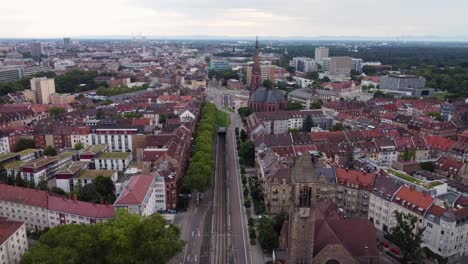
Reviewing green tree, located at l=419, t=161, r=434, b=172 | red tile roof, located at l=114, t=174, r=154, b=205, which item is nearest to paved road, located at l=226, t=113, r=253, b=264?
red tile roof, located at l=114, t=174, r=154, b=205

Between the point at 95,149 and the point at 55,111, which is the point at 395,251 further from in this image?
the point at 55,111

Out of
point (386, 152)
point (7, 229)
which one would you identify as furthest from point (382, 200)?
point (7, 229)

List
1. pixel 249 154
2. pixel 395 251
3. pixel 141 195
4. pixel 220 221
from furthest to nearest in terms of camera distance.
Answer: pixel 249 154 → pixel 220 221 → pixel 141 195 → pixel 395 251

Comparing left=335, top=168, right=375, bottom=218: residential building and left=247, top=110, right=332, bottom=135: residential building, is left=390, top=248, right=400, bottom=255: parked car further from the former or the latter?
left=247, top=110, right=332, bottom=135: residential building

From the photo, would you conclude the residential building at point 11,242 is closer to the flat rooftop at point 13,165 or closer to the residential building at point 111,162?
the flat rooftop at point 13,165

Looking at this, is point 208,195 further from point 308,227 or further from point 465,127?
point 465,127

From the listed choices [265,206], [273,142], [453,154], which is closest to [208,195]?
[265,206]

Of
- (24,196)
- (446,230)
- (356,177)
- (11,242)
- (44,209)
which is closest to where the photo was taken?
(11,242)
